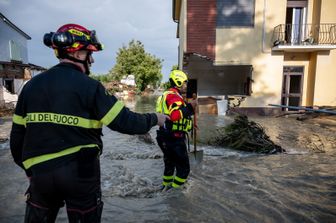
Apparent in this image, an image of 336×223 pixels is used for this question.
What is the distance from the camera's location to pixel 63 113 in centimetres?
190

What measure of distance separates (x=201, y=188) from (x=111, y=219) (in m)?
1.74

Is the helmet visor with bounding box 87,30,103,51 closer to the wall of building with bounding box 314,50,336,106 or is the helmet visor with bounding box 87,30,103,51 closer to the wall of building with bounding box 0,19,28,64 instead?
the wall of building with bounding box 314,50,336,106

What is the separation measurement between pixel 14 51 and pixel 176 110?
24439 mm

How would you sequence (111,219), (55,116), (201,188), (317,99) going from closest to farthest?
(55,116) < (111,219) < (201,188) < (317,99)

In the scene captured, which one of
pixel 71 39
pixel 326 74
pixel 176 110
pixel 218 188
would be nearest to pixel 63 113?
→ pixel 71 39

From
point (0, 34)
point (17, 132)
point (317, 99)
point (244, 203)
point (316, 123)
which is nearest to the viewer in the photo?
point (17, 132)

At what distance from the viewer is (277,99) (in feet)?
51.5

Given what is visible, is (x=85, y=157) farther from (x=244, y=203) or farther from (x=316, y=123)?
(x=316, y=123)

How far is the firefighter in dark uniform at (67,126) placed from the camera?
6.26 ft

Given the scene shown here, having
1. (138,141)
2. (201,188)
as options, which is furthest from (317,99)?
(201,188)

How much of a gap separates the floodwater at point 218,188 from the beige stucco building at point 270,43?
848 centimetres

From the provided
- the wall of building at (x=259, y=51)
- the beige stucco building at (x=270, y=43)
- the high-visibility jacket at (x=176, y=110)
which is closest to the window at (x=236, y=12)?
the beige stucco building at (x=270, y=43)

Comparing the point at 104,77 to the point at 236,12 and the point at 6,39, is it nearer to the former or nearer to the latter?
the point at 6,39

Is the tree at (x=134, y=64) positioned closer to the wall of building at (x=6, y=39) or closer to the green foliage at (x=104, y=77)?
the green foliage at (x=104, y=77)
